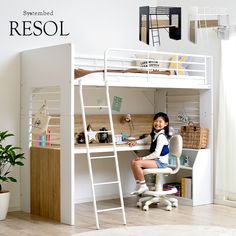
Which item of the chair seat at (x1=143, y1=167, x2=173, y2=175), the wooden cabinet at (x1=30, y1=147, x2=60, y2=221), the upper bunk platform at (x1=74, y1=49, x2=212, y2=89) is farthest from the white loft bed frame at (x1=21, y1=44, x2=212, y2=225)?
the chair seat at (x1=143, y1=167, x2=173, y2=175)

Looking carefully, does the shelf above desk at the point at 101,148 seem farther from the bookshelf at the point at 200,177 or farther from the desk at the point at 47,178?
the bookshelf at the point at 200,177

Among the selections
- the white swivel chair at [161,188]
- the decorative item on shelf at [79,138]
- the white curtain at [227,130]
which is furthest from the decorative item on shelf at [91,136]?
the white curtain at [227,130]

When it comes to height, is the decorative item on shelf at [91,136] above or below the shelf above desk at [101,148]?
above

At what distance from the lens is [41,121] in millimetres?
6020

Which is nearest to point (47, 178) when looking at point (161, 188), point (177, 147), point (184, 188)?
point (161, 188)

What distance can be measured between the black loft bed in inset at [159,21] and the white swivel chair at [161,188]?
1577mm

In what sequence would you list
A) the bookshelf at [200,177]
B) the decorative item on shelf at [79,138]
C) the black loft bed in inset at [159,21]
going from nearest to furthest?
the decorative item on shelf at [79,138], the bookshelf at [200,177], the black loft bed in inset at [159,21]

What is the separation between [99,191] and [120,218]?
1.24 metres

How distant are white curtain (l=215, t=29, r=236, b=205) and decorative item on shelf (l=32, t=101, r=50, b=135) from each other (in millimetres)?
2124

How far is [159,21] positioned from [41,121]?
2.30 m

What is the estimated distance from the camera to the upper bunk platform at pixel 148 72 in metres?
5.81

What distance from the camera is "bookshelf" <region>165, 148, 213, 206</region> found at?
663cm

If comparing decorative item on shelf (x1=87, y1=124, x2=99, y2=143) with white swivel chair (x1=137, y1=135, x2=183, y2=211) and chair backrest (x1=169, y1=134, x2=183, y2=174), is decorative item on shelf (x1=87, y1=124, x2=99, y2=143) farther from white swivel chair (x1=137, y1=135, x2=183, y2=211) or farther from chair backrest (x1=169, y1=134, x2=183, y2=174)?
chair backrest (x1=169, y1=134, x2=183, y2=174)

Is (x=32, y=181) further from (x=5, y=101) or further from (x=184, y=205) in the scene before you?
(x=184, y=205)
